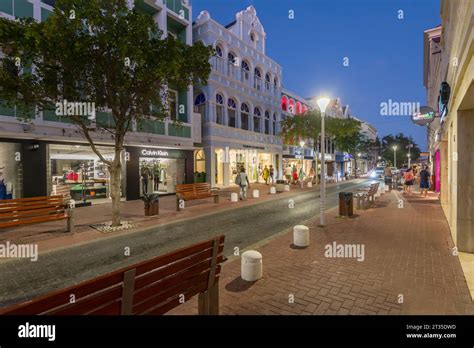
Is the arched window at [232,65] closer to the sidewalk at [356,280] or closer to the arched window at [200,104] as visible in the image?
the arched window at [200,104]

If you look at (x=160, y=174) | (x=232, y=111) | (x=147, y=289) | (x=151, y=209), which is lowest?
Answer: (x=151, y=209)

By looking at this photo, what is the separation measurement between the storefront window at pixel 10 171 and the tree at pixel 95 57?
4272mm

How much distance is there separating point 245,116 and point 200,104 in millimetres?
5986

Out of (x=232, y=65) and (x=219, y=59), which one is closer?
(x=219, y=59)

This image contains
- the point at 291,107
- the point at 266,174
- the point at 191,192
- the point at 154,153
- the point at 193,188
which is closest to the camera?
the point at 191,192

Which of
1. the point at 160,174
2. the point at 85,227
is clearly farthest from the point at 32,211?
the point at 160,174

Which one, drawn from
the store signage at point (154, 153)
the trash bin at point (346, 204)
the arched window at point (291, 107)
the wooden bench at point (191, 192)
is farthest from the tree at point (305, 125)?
the trash bin at point (346, 204)

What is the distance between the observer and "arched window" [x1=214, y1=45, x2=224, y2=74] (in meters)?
23.5

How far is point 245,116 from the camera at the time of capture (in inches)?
1095

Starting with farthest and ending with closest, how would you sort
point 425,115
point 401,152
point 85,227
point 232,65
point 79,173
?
point 401,152 → point 232,65 → point 79,173 → point 425,115 → point 85,227

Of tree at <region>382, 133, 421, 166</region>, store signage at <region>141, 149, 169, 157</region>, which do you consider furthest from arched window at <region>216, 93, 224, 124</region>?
tree at <region>382, 133, 421, 166</region>

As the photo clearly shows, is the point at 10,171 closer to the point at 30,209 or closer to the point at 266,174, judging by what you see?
the point at 30,209

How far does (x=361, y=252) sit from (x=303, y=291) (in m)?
2.55

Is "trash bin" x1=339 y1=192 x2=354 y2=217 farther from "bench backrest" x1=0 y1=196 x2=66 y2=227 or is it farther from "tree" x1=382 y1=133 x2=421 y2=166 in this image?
"tree" x1=382 y1=133 x2=421 y2=166
